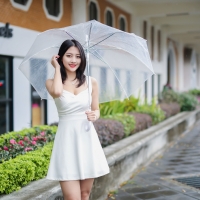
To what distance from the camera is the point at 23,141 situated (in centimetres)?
547

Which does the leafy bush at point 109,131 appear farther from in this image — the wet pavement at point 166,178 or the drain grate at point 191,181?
the drain grate at point 191,181

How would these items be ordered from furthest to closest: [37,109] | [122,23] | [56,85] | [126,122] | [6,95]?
[122,23] → [37,109] → [126,122] → [6,95] → [56,85]

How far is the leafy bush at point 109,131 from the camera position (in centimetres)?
675

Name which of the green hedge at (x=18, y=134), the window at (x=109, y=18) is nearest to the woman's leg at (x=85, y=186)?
the green hedge at (x=18, y=134)

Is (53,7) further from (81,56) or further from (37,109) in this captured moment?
(81,56)

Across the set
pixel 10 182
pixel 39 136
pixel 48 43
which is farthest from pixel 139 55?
pixel 39 136

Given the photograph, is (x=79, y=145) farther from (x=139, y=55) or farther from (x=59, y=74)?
(x=139, y=55)

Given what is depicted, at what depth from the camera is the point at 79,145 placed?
3.12m

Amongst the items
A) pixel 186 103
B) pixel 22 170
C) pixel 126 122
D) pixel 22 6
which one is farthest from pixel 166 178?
pixel 186 103

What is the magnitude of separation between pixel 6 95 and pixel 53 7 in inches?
111

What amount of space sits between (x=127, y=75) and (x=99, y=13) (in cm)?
774

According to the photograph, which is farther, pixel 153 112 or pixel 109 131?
pixel 153 112

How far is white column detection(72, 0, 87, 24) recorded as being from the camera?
10086 millimetres

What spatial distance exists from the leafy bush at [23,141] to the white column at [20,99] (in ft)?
5.40
